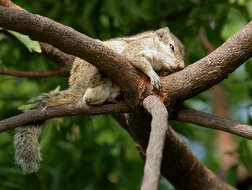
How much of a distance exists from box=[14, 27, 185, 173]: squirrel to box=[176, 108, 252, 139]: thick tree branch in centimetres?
29

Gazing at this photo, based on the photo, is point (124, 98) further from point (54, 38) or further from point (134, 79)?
point (54, 38)

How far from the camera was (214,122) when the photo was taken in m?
2.14

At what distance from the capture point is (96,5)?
12.7 feet

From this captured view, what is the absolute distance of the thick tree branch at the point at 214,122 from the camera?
2074mm

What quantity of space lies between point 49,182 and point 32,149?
1651 mm

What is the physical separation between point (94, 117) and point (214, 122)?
2102mm

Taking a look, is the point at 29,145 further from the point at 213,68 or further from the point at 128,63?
the point at 213,68

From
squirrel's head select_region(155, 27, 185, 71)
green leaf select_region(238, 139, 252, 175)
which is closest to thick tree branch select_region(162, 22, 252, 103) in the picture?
squirrel's head select_region(155, 27, 185, 71)

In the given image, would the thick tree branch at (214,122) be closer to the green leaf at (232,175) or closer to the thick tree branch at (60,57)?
the thick tree branch at (60,57)

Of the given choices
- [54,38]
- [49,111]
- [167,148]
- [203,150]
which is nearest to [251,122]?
[167,148]

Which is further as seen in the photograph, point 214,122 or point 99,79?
point 99,79

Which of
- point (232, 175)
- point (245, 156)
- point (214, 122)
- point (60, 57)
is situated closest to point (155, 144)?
point (214, 122)

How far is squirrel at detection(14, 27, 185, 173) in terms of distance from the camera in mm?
2543

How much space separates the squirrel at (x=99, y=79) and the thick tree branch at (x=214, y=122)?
287 mm
